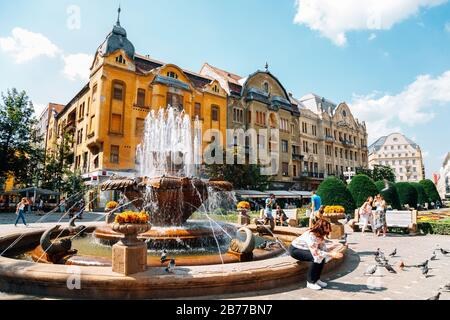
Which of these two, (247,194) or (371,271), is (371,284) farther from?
(247,194)

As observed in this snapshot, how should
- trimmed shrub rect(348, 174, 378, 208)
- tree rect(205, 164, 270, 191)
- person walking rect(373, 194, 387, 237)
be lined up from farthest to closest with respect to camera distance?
tree rect(205, 164, 270, 191)
trimmed shrub rect(348, 174, 378, 208)
person walking rect(373, 194, 387, 237)

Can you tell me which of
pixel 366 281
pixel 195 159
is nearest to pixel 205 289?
pixel 366 281

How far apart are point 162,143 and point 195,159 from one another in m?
16.5

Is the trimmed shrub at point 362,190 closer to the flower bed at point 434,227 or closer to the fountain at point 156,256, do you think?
the flower bed at point 434,227

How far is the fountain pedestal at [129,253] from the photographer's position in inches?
189

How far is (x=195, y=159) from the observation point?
111ft

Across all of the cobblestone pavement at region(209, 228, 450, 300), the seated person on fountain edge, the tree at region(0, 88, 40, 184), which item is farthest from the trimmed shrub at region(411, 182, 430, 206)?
the tree at region(0, 88, 40, 184)

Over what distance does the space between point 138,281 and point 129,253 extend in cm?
50

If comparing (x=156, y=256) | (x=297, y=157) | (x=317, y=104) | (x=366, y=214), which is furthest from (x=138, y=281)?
(x=317, y=104)

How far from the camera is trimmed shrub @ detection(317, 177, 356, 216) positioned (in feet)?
64.9

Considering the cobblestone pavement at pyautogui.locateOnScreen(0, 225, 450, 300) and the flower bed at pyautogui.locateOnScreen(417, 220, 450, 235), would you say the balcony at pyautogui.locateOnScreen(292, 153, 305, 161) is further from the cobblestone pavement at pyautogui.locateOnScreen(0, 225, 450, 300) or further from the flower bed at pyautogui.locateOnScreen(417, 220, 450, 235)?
the cobblestone pavement at pyautogui.locateOnScreen(0, 225, 450, 300)

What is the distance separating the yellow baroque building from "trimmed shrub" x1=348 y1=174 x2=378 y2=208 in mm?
19086
